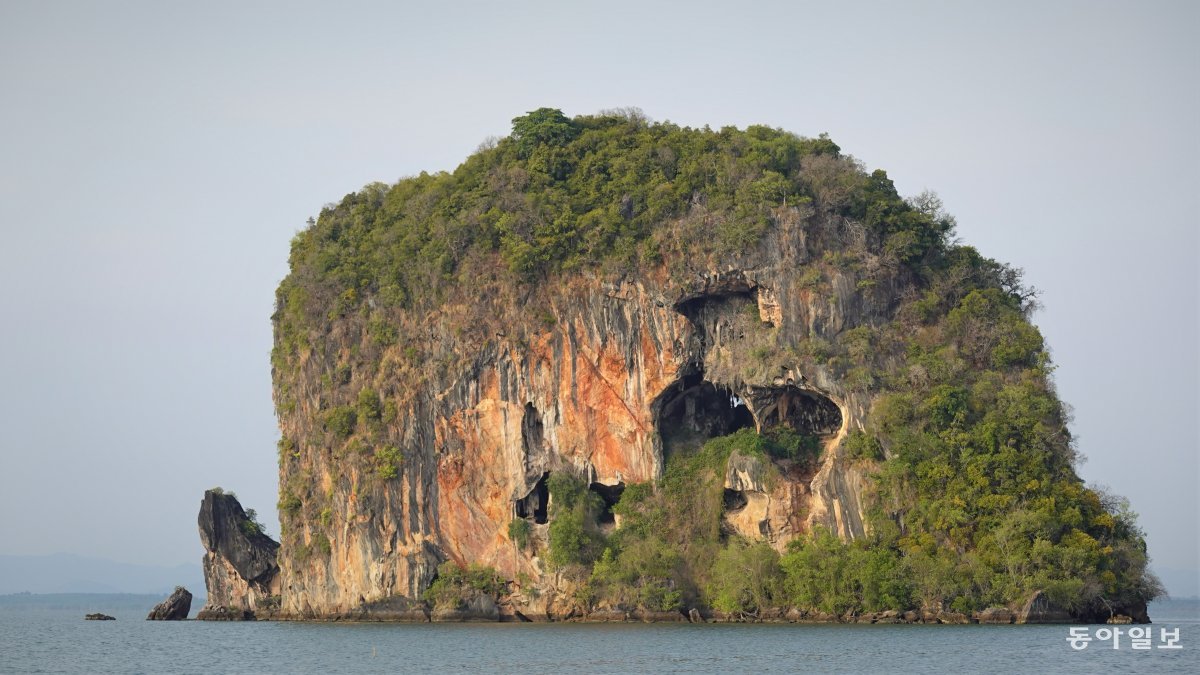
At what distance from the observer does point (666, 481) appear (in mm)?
54375

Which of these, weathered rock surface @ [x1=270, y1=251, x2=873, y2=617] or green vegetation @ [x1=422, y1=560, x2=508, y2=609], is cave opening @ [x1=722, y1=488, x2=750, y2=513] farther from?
green vegetation @ [x1=422, y1=560, x2=508, y2=609]

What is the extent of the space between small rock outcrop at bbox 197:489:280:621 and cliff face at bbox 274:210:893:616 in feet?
21.9

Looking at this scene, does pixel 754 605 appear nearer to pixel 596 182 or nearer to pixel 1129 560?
pixel 1129 560

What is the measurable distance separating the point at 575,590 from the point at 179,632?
1555 centimetres

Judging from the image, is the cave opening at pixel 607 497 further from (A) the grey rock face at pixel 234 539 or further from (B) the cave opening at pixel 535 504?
(A) the grey rock face at pixel 234 539

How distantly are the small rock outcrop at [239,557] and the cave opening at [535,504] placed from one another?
45.2 ft

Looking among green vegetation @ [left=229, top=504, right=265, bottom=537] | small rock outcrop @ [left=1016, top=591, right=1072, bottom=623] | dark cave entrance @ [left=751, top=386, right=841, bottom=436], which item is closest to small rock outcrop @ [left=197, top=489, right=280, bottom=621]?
green vegetation @ [left=229, top=504, right=265, bottom=537]

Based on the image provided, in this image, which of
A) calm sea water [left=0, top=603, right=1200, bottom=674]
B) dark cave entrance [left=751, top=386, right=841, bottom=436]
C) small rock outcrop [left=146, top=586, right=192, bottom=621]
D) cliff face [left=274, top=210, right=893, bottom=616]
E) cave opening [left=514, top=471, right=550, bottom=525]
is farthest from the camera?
small rock outcrop [left=146, top=586, right=192, bottom=621]

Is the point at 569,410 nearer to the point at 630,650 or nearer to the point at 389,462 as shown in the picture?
the point at 389,462

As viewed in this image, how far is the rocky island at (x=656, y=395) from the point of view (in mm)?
48719

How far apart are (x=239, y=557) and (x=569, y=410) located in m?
18.0

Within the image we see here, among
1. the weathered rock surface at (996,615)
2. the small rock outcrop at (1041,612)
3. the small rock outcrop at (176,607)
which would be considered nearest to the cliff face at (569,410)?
the weathered rock surface at (996,615)

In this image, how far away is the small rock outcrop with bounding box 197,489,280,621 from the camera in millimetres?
64000

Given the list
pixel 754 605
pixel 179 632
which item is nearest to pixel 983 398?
pixel 754 605
